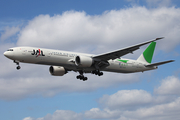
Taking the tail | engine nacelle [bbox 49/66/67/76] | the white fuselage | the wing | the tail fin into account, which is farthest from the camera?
the tail fin

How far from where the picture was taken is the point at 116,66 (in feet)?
153

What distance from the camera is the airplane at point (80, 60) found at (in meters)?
39.2

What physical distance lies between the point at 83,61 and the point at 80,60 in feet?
1.72

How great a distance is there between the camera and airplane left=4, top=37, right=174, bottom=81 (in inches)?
1545

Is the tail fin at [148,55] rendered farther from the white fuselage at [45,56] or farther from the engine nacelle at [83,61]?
the engine nacelle at [83,61]

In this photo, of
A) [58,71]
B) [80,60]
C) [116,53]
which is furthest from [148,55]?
[58,71]

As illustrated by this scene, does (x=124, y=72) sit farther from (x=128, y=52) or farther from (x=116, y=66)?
(x=128, y=52)

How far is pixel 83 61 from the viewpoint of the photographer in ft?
137

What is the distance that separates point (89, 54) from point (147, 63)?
13.4 m

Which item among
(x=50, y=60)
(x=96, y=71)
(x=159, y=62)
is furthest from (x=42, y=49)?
(x=159, y=62)

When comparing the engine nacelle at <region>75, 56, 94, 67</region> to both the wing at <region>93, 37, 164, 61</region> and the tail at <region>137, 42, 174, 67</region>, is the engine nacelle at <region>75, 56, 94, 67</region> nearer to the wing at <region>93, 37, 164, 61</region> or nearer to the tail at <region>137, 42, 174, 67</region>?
the wing at <region>93, 37, 164, 61</region>

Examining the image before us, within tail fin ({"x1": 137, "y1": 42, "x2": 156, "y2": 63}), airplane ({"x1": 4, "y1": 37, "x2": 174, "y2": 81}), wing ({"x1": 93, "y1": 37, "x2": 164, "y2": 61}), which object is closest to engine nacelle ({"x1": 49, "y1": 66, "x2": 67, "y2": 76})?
airplane ({"x1": 4, "y1": 37, "x2": 174, "y2": 81})

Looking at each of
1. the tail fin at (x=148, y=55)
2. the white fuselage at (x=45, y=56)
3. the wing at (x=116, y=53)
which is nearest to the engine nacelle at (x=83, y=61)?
the white fuselage at (x=45, y=56)

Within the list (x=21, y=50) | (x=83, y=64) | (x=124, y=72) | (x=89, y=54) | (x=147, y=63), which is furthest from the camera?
(x=147, y=63)
